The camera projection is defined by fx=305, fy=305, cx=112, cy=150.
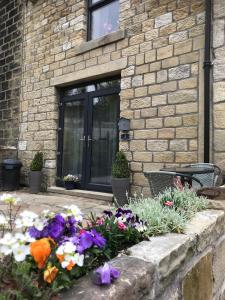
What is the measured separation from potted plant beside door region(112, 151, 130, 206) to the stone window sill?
6.56ft

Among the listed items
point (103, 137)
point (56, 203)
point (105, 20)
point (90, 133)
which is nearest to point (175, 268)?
point (56, 203)

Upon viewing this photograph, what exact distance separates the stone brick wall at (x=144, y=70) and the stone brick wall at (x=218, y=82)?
0.21 m

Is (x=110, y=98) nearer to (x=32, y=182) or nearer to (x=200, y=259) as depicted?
(x=32, y=182)

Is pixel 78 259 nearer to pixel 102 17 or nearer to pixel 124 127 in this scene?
pixel 124 127

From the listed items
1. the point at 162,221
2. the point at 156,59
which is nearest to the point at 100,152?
the point at 156,59

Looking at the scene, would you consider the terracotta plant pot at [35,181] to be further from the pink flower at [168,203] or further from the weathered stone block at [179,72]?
the pink flower at [168,203]

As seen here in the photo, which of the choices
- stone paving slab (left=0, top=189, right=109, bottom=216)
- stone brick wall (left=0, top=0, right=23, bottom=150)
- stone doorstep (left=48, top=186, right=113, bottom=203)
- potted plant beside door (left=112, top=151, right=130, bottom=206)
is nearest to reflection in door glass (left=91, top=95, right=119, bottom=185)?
stone doorstep (left=48, top=186, right=113, bottom=203)

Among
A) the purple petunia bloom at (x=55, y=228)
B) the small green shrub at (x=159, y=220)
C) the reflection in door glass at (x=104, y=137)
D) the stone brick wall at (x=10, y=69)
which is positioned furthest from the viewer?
the stone brick wall at (x=10, y=69)

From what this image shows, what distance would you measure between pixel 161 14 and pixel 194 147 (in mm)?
2113

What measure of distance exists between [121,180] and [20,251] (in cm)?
367

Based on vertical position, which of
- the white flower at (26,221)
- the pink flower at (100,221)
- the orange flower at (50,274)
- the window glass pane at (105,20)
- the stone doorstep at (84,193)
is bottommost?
the stone doorstep at (84,193)

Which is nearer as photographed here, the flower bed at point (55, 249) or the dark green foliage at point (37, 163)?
the flower bed at point (55, 249)

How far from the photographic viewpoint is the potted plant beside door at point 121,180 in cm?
458

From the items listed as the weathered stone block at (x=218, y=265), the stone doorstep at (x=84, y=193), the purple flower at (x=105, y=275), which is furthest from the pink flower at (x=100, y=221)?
the stone doorstep at (x=84, y=193)
